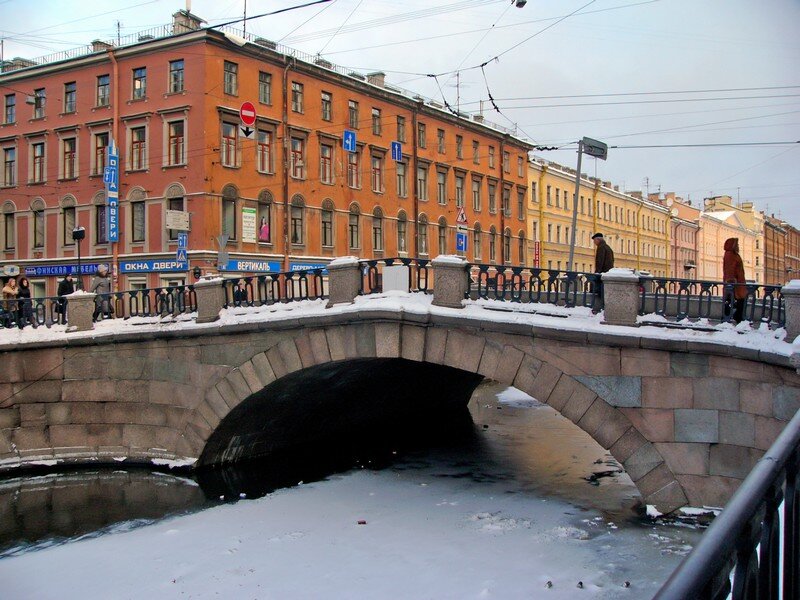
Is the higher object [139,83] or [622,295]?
[139,83]

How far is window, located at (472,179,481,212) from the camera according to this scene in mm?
40375

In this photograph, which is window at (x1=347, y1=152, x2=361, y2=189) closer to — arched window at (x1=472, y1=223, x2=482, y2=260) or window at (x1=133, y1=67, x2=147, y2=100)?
window at (x1=133, y1=67, x2=147, y2=100)

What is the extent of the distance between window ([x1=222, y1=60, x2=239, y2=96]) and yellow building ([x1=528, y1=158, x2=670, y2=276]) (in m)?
19.2

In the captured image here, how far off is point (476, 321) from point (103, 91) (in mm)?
24318

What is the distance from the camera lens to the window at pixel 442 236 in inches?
1495

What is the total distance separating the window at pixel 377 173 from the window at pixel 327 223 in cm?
290

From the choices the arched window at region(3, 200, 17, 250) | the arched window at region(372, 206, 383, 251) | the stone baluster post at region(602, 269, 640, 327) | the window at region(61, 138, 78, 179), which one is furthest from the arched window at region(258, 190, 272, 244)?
the stone baluster post at region(602, 269, 640, 327)

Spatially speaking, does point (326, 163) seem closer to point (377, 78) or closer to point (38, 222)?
point (377, 78)

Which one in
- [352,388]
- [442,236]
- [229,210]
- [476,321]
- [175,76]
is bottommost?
[352,388]

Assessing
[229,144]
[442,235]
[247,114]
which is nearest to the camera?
[247,114]

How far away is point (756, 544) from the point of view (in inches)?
81.5

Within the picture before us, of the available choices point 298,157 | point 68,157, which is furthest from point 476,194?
point 68,157

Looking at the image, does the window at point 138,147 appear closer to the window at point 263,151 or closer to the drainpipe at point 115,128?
the drainpipe at point 115,128

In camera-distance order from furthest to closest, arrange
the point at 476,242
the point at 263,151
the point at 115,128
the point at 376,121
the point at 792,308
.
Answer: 1. the point at 476,242
2. the point at 376,121
3. the point at 263,151
4. the point at 115,128
5. the point at 792,308
